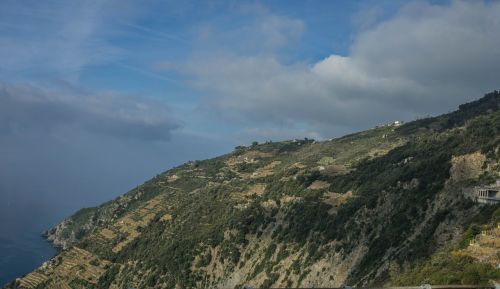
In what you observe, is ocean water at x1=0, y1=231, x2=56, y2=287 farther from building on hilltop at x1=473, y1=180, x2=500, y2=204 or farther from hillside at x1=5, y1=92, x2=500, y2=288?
building on hilltop at x1=473, y1=180, x2=500, y2=204

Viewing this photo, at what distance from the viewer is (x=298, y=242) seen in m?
44.3

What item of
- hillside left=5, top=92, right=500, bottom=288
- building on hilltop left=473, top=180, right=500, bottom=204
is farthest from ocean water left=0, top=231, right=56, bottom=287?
building on hilltop left=473, top=180, right=500, bottom=204

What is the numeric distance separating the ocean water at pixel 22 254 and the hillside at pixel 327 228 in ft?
68.7

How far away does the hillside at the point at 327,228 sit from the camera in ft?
98.3

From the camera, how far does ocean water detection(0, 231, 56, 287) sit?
8883cm

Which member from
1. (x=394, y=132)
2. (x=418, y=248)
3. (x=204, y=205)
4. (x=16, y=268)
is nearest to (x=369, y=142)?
(x=394, y=132)

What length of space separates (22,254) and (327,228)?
283ft

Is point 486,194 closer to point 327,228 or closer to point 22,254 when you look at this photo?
point 327,228

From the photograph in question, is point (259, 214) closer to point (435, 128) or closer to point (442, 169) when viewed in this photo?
point (442, 169)

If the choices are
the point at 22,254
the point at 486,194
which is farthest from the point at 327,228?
the point at 22,254

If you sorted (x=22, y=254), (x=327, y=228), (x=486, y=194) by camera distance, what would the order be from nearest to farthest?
(x=486, y=194) → (x=327, y=228) → (x=22, y=254)

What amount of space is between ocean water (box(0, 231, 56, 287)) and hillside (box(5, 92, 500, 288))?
68.7 ft

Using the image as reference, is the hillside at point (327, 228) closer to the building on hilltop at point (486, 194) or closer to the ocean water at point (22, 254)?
the building on hilltop at point (486, 194)

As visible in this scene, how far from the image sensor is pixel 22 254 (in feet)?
344
